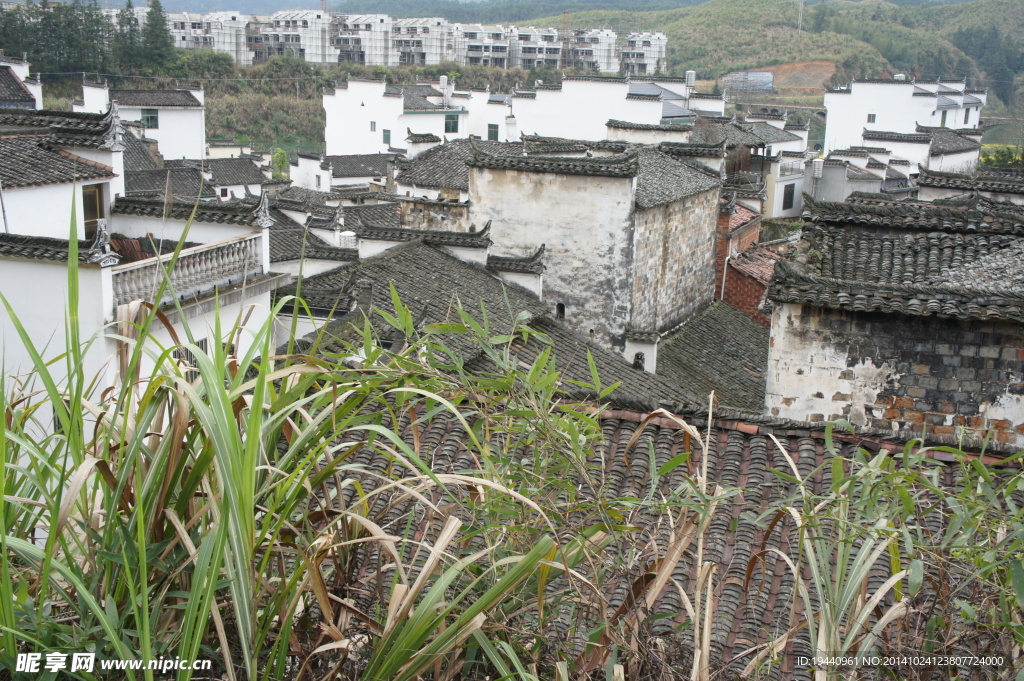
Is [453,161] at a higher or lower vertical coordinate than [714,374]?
higher

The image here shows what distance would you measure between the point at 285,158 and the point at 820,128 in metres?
34.2

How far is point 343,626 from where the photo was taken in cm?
267

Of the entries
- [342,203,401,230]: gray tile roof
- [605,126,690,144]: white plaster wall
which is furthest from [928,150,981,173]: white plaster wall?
[342,203,401,230]: gray tile roof

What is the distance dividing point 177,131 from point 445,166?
83.3 ft

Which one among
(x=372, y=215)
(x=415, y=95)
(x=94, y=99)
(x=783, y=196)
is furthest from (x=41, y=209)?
(x=415, y=95)

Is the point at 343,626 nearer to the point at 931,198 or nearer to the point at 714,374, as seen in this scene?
the point at 714,374

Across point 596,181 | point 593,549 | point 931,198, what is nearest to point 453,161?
point 596,181

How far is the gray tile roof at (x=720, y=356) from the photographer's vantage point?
52.9 feet

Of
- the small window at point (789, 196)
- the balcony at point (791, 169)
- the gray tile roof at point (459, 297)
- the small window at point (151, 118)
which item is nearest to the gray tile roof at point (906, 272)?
the gray tile roof at point (459, 297)

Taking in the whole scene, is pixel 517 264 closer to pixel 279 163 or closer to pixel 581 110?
pixel 581 110

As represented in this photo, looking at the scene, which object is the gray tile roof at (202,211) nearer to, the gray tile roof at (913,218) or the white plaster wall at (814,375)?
the white plaster wall at (814,375)

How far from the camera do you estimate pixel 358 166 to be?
40.5m

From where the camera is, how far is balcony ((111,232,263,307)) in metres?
9.87

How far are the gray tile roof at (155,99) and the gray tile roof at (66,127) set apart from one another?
1233 inches
